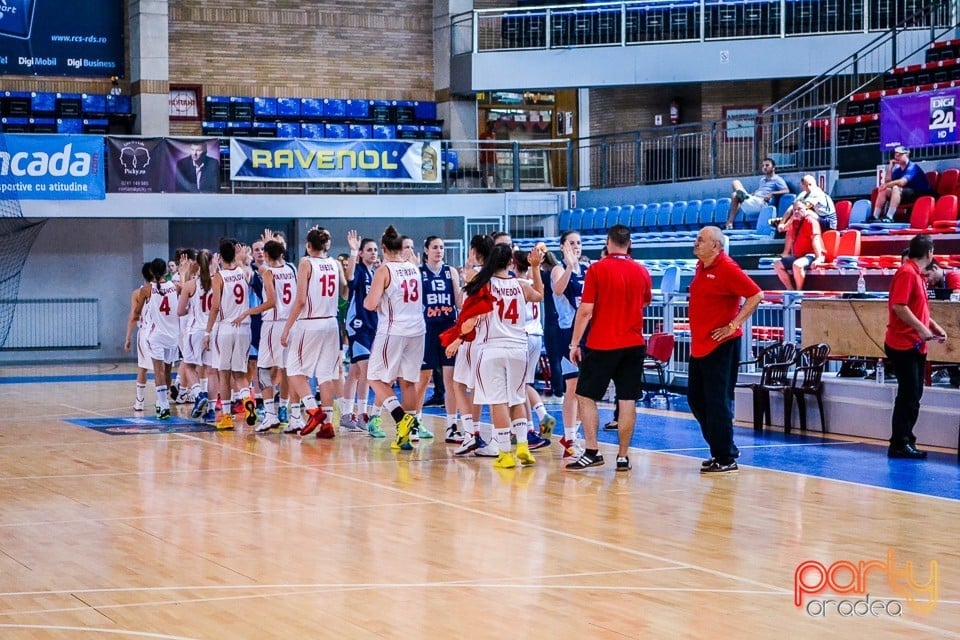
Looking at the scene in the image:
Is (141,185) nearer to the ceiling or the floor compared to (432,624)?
nearer to the ceiling

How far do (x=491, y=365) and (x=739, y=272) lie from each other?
210 cm

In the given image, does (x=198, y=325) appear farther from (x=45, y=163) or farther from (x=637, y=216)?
(x=637, y=216)

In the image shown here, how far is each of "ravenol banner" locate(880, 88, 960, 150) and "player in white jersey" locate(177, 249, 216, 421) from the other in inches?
424

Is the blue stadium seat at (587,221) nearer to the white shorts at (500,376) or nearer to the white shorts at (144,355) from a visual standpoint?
the white shorts at (144,355)

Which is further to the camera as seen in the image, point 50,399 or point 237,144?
point 237,144

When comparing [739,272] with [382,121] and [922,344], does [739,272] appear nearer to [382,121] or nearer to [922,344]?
[922,344]

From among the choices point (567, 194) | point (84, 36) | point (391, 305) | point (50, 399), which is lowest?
point (50, 399)

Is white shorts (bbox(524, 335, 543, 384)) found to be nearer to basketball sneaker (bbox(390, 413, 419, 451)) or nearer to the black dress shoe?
basketball sneaker (bbox(390, 413, 419, 451))

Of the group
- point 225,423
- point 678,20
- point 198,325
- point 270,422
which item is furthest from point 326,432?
point 678,20

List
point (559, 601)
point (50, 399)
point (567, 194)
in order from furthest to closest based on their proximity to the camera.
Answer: point (567, 194)
point (50, 399)
point (559, 601)

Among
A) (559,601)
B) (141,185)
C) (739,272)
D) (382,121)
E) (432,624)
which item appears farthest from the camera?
(382,121)

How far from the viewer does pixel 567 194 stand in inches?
1101

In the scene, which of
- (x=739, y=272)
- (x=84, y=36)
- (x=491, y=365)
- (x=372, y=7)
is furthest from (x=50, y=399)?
(x=372, y=7)

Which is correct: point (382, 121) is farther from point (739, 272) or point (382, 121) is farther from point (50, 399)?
point (739, 272)
